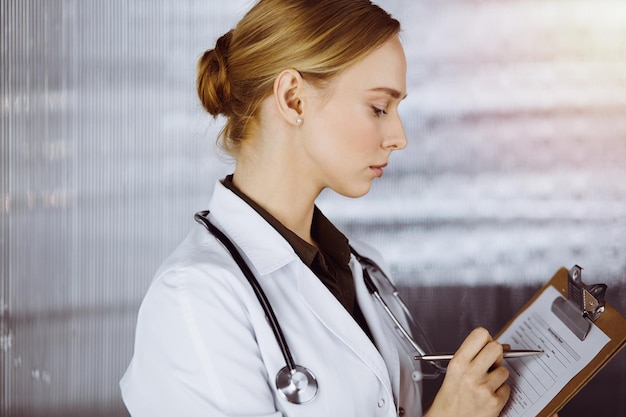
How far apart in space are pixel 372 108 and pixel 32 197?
3.49ft

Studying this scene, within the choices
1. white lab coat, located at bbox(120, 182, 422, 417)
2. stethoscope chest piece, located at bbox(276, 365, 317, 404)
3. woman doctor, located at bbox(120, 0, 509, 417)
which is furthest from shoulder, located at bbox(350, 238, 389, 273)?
stethoscope chest piece, located at bbox(276, 365, 317, 404)

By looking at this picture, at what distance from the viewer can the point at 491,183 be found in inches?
68.4

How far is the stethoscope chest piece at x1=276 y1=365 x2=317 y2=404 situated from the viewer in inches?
35.9

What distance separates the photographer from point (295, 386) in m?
0.91

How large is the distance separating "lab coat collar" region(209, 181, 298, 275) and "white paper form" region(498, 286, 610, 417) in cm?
38

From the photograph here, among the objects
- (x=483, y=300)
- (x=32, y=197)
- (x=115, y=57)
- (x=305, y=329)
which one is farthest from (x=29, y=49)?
(x=483, y=300)

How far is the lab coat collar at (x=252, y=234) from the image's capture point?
3.30 feet

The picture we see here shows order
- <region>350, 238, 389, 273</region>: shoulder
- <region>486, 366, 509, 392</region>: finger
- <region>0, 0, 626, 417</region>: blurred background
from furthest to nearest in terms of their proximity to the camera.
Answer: <region>0, 0, 626, 417</region>: blurred background
<region>350, 238, 389, 273</region>: shoulder
<region>486, 366, 509, 392</region>: finger

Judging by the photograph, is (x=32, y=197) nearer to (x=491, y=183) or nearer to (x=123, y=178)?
(x=123, y=178)

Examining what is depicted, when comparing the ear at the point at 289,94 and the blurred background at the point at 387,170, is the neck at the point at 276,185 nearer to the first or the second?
the ear at the point at 289,94

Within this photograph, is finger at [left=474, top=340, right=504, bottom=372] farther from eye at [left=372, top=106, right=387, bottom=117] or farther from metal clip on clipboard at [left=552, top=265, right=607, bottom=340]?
eye at [left=372, top=106, right=387, bottom=117]

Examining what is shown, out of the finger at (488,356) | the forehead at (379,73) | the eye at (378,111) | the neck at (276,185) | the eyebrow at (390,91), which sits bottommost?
the finger at (488,356)

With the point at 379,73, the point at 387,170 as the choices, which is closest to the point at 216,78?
the point at 379,73

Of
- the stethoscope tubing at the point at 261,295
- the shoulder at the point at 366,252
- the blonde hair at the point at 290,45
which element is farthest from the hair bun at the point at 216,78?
the shoulder at the point at 366,252
